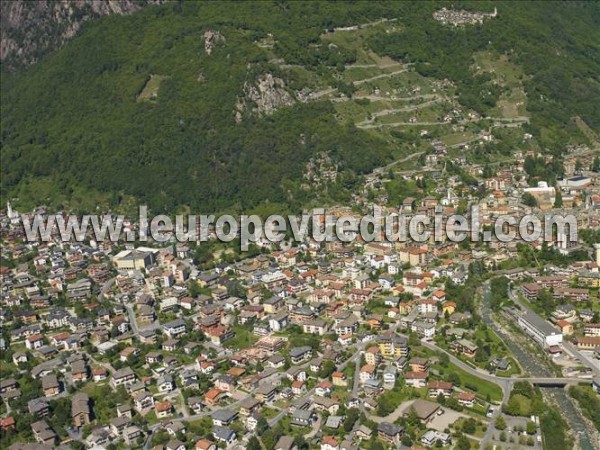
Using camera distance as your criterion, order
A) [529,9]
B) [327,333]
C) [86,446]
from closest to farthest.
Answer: [86,446]
[327,333]
[529,9]

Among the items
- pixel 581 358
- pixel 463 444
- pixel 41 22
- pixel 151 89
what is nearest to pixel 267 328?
pixel 463 444

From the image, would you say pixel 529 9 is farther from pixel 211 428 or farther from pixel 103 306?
pixel 211 428

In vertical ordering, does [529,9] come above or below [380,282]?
above

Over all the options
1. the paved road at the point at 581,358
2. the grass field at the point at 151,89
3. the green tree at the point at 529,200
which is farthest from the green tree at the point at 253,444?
the grass field at the point at 151,89

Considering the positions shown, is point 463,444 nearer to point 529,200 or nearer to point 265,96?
point 529,200

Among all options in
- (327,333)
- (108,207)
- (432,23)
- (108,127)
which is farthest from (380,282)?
(432,23)

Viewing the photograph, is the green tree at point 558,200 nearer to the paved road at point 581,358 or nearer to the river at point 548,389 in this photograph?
the river at point 548,389
